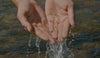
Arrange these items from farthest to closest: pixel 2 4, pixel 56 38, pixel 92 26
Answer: pixel 2 4 < pixel 92 26 < pixel 56 38

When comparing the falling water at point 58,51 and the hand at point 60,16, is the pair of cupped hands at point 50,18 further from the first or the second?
the falling water at point 58,51

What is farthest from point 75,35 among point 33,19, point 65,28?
point 33,19

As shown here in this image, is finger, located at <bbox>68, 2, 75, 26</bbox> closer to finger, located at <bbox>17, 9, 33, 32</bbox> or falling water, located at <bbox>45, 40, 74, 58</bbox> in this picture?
falling water, located at <bbox>45, 40, 74, 58</bbox>

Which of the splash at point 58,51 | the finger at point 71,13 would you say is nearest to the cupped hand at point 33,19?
the splash at point 58,51

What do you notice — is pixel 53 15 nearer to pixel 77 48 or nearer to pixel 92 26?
pixel 77 48

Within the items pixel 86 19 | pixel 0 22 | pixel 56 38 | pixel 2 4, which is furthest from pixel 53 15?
pixel 2 4
